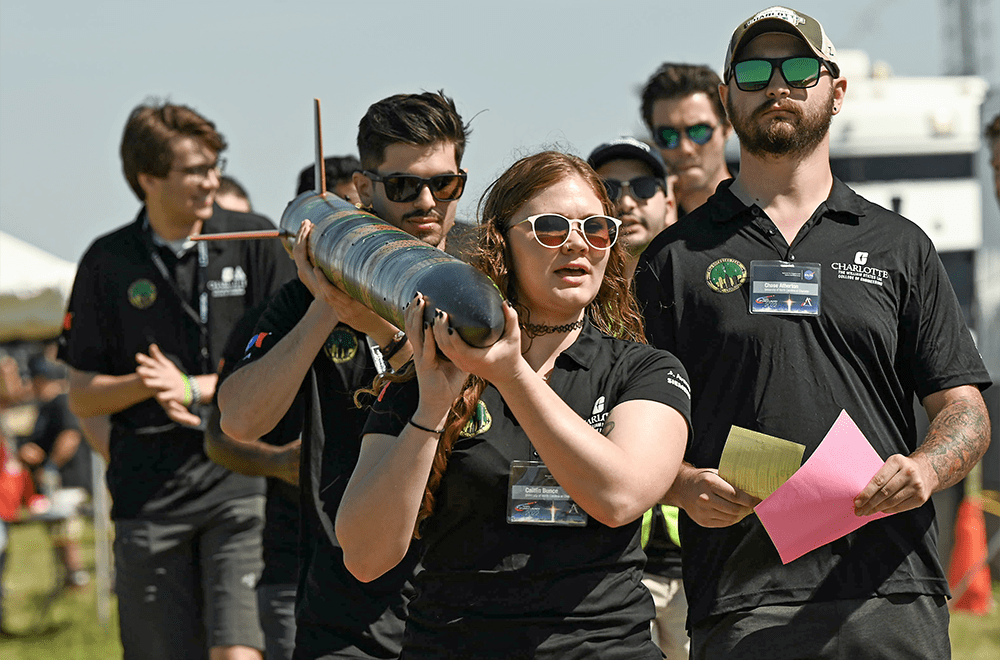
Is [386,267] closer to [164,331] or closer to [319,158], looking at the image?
[319,158]

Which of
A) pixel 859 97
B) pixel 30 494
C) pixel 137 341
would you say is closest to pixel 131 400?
pixel 137 341

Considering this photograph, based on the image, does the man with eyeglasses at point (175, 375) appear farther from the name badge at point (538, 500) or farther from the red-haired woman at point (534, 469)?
the name badge at point (538, 500)

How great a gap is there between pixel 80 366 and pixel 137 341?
272mm

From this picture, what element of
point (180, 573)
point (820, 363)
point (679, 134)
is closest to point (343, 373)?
point (820, 363)

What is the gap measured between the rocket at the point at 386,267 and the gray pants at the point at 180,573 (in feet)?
6.95

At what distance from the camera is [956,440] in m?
3.41

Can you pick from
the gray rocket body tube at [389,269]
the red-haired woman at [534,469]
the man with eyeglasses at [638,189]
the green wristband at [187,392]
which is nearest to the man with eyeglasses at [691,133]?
the man with eyeglasses at [638,189]

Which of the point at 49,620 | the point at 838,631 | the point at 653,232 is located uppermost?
the point at 653,232

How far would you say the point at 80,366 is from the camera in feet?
18.4

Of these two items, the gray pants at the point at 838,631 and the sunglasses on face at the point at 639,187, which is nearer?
the gray pants at the point at 838,631

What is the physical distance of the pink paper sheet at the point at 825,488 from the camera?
3.25 metres

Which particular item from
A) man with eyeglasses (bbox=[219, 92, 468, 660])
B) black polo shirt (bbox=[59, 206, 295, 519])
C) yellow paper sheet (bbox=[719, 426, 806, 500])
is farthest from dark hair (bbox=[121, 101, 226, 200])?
yellow paper sheet (bbox=[719, 426, 806, 500])

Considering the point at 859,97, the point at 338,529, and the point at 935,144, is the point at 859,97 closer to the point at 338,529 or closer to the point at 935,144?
the point at 935,144

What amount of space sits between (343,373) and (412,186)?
1.93 ft
